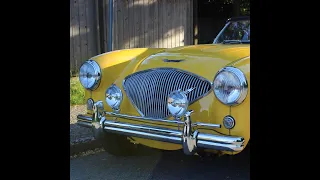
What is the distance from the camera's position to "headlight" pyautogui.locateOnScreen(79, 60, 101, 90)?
3643 millimetres

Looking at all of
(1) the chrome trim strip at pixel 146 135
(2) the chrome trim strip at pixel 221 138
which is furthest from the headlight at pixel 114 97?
(2) the chrome trim strip at pixel 221 138

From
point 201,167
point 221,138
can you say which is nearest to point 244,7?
point 201,167

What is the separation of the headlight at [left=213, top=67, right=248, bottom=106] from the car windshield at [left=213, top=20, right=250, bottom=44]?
136 cm

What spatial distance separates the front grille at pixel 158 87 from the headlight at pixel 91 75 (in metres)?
0.37

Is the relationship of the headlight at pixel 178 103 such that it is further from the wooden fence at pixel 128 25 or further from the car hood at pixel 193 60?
the wooden fence at pixel 128 25

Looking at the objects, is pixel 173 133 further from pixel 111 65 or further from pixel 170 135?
pixel 111 65

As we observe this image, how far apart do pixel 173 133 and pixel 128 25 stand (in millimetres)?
5653

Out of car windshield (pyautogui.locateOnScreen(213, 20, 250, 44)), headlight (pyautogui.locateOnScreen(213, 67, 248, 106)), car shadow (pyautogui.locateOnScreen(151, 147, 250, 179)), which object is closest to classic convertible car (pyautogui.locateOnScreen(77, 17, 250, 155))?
headlight (pyautogui.locateOnScreen(213, 67, 248, 106))

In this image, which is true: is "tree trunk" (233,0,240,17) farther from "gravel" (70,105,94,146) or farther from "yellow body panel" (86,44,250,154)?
"yellow body panel" (86,44,250,154)

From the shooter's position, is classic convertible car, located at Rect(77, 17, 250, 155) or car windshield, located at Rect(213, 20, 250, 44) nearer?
classic convertible car, located at Rect(77, 17, 250, 155)

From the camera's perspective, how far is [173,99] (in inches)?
116

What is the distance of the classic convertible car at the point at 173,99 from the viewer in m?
2.79
